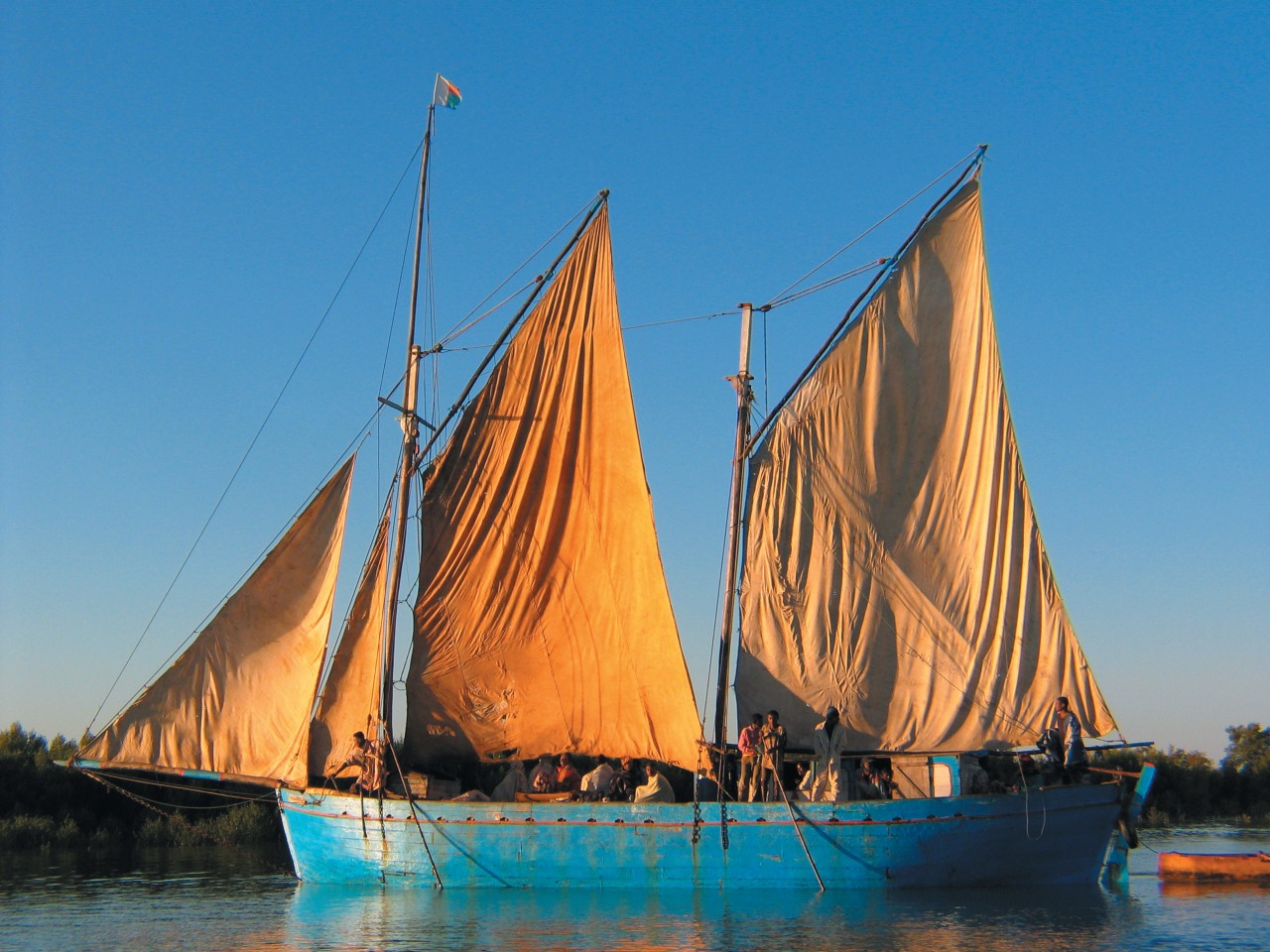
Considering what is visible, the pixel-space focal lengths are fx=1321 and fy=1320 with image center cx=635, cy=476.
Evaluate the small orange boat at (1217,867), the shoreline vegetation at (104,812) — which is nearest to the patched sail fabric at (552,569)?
the small orange boat at (1217,867)

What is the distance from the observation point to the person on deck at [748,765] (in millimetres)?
27938

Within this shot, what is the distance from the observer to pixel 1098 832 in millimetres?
28125

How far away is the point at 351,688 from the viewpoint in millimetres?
31094

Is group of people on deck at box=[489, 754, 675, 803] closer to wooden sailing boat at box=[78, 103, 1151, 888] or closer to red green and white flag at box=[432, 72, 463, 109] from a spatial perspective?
wooden sailing boat at box=[78, 103, 1151, 888]

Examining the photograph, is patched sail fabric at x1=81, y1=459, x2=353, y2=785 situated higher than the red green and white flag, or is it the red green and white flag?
the red green and white flag

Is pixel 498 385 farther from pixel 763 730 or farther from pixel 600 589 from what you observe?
pixel 763 730

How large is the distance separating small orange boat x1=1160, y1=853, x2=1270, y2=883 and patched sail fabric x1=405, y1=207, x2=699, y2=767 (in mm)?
11627

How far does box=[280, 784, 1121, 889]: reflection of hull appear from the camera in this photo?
2698 cm

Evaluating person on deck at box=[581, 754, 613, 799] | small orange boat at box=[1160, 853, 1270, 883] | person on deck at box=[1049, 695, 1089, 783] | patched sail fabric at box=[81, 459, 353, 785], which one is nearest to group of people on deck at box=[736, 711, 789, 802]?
person on deck at box=[581, 754, 613, 799]

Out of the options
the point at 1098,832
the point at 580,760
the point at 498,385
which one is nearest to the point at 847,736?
the point at 1098,832

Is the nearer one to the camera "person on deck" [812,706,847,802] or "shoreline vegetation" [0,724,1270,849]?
"person on deck" [812,706,847,802]

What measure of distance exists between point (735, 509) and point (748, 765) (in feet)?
20.0

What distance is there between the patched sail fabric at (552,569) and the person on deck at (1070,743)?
8.03 metres

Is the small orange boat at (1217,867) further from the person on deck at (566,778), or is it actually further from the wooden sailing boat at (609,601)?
the person on deck at (566,778)
